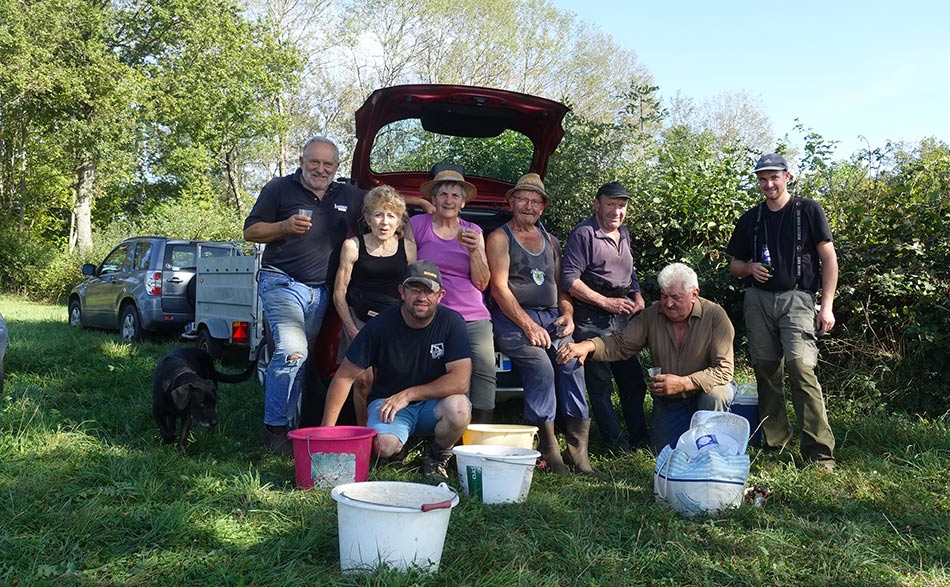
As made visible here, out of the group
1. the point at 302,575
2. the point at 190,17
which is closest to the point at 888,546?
the point at 302,575

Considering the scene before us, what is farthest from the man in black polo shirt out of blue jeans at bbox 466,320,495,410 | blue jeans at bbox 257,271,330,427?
blue jeans at bbox 466,320,495,410

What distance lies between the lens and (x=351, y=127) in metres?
28.9

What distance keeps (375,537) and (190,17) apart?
83.5 ft

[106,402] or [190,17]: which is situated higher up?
[190,17]

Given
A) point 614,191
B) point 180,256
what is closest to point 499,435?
point 614,191

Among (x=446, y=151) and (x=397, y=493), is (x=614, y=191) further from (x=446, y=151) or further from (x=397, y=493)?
(x=397, y=493)

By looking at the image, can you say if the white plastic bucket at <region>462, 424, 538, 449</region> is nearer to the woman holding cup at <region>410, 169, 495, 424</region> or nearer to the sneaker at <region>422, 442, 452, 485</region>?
the sneaker at <region>422, 442, 452, 485</region>

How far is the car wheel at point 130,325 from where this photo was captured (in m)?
9.97

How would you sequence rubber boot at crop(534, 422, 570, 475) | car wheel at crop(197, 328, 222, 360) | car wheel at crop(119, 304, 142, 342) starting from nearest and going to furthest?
rubber boot at crop(534, 422, 570, 475) → car wheel at crop(197, 328, 222, 360) → car wheel at crop(119, 304, 142, 342)

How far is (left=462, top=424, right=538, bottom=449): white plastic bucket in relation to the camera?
4.37 metres

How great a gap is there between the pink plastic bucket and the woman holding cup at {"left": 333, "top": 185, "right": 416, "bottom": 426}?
0.71 m

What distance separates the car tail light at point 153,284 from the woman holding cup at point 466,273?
6.27 meters

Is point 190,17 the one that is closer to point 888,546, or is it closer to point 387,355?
point 387,355

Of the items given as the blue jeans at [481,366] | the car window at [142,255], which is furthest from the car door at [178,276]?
the blue jeans at [481,366]
